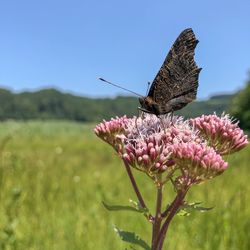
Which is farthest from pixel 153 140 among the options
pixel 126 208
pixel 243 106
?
pixel 243 106

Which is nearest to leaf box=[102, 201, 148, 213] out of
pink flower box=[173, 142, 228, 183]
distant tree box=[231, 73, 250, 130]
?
pink flower box=[173, 142, 228, 183]

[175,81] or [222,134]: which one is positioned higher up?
[175,81]

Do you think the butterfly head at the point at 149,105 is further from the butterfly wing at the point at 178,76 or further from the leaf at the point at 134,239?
the leaf at the point at 134,239

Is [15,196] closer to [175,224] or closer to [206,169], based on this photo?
[175,224]

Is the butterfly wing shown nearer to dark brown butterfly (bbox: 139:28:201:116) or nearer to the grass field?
dark brown butterfly (bbox: 139:28:201:116)

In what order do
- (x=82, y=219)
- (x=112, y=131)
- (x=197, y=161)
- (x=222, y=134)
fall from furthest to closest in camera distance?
(x=82, y=219) < (x=112, y=131) < (x=222, y=134) < (x=197, y=161)

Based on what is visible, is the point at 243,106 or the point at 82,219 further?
the point at 243,106

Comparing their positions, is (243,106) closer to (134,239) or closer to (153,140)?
(153,140)

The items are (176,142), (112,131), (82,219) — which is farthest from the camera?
(82,219)
